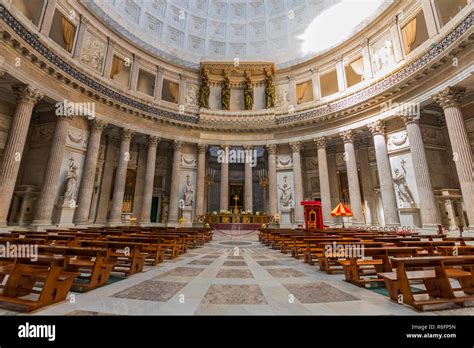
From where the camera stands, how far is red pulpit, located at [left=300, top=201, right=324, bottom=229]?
1494cm

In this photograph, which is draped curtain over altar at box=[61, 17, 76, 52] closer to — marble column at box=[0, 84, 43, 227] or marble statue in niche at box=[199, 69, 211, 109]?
marble column at box=[0, 84, 43, 227]

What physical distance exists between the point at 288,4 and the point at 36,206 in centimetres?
3043

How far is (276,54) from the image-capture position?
24250 mm

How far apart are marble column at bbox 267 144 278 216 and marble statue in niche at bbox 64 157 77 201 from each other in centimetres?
1523

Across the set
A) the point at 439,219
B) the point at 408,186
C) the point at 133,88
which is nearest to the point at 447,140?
the point at 408,186

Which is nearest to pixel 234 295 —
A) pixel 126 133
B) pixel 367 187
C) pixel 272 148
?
pixel 126 133

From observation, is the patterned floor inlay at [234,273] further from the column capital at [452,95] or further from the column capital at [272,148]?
the column capital at [272,148]

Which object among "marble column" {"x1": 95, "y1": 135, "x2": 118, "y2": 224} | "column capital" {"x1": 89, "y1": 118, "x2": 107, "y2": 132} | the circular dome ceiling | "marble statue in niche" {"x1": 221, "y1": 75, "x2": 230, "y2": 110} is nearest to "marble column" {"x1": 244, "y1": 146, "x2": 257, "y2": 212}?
"marble statue in niche" {"x1": 221, "y1": 75, "x2": 230, "y2": 110}

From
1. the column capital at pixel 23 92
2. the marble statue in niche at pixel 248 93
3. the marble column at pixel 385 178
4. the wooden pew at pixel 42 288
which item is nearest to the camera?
the wooden pew at pixel 42 288

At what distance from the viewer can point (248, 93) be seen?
74.3 feet

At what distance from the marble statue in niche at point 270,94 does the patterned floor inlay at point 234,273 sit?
19.7 metres

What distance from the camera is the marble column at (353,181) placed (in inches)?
636

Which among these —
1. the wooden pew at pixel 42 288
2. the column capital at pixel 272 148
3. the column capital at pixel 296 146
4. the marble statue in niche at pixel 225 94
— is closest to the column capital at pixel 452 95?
the column capital at pixel 296 146

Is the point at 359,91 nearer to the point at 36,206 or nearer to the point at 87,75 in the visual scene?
the point at 87,75
